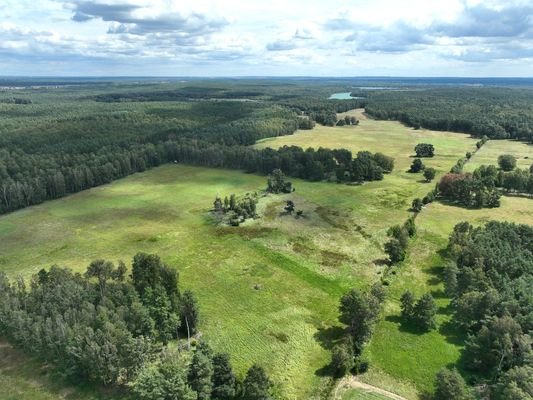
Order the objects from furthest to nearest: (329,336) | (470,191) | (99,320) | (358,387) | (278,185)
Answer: (278,185), (470,191), (329,336), (99,320), (358,387)

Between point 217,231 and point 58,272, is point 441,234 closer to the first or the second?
point 217,231

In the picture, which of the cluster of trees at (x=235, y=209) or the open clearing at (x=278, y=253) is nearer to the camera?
the open clearing at (x=278, y=253)

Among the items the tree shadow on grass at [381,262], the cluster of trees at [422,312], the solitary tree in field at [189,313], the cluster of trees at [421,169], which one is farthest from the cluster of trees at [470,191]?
the solitary tree in field at [189,313]

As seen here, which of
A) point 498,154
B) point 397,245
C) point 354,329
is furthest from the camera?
point 498,154

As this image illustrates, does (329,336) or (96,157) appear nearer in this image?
(329,336)

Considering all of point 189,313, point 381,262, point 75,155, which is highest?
point 75,155

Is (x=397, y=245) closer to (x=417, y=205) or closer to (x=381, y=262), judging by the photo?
(x=381, y=262)

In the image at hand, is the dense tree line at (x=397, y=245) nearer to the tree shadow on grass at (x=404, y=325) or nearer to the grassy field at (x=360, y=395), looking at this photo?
the tree shadow on grass at (x=404, y=325)

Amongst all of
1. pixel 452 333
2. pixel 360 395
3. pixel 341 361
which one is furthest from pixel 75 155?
pixel 452 333
